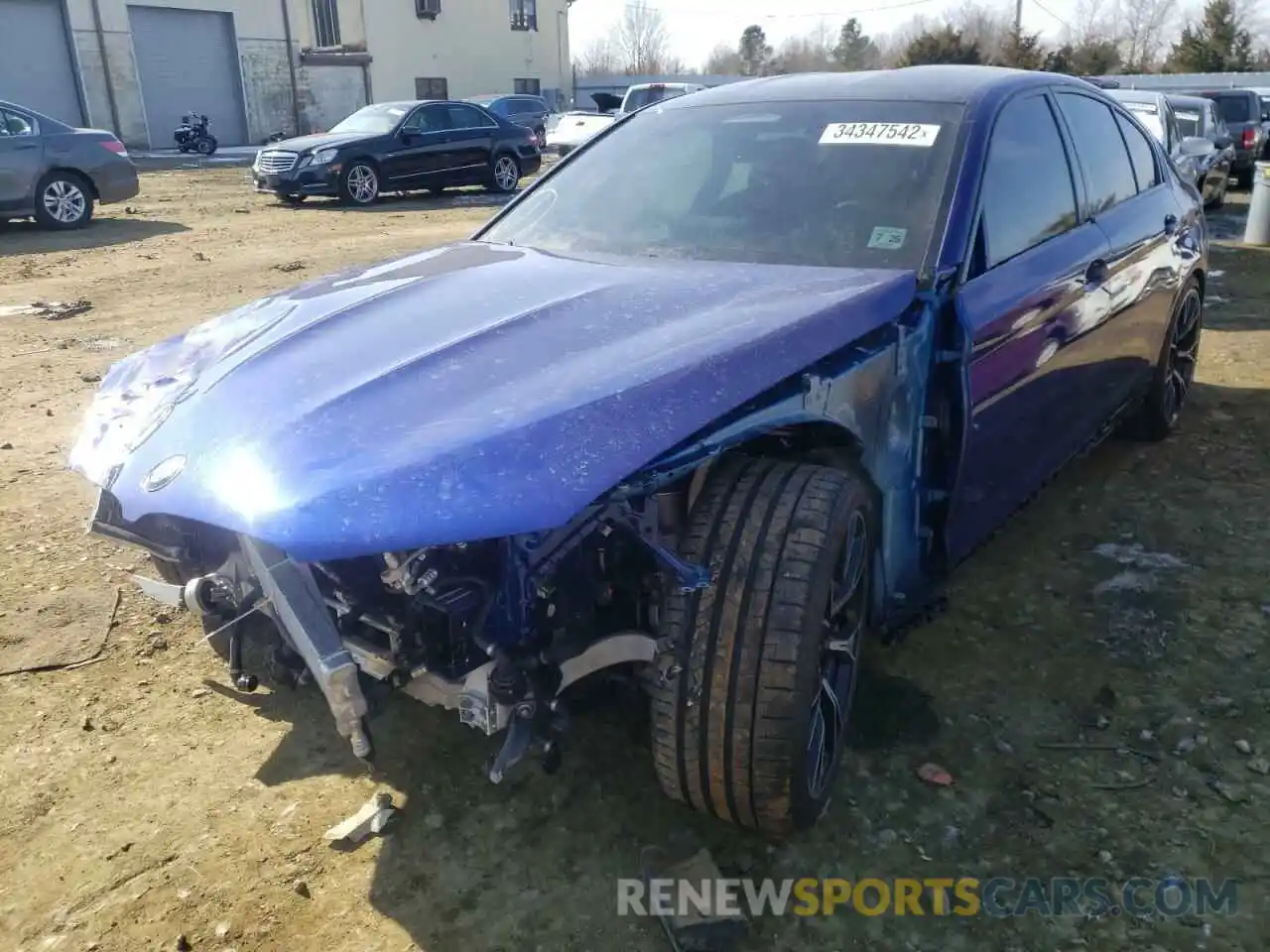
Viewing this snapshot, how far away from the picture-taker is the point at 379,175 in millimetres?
15430

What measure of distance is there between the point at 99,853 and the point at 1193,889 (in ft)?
8.26

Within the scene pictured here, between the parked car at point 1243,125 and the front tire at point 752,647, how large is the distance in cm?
1726

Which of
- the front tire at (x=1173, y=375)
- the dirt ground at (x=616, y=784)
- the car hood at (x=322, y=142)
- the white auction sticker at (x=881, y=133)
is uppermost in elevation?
the white auction sticker at (x=881, y=133)

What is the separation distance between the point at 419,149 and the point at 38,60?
17110mm

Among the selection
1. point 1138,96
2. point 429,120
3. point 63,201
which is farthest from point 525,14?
point 1138,96

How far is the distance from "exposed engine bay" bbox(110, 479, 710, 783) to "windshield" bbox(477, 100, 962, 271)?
41.7 inches

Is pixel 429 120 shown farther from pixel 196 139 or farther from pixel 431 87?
pixel 431 87

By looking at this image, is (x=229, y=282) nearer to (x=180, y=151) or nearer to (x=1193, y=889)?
(x=1193, y=889)

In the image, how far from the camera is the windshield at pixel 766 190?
9.79 ft

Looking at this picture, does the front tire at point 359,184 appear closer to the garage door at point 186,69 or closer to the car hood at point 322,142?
the car hood at point 322,142

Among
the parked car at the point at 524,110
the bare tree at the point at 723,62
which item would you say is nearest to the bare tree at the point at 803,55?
the bare tree at the point at 723,62

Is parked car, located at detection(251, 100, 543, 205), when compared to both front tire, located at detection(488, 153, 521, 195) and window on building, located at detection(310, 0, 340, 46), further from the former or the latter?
window on building, located at detection(310, 0, 340, 46)

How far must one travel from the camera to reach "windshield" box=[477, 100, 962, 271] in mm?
2984

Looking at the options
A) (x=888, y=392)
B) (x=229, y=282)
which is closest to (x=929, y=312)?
(x=888, y=392)
